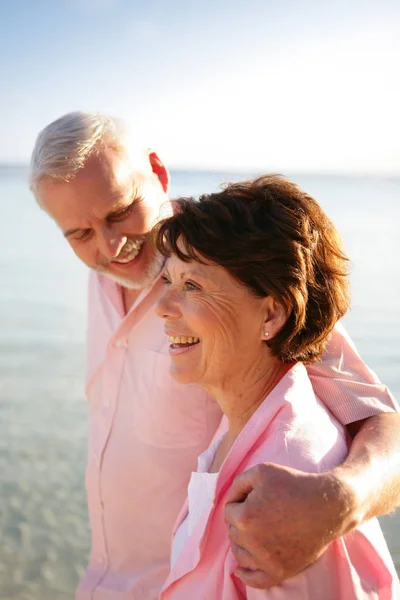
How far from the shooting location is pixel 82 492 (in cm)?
552

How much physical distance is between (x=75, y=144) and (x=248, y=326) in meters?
1.13

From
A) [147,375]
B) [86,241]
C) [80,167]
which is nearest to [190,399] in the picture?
[147,375]

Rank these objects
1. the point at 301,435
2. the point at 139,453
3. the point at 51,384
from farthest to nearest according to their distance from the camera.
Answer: the point at 51,384 → the point at 139,453 → the point at 301,435

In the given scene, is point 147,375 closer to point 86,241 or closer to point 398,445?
point 86,241

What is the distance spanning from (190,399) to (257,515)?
1.09 metres

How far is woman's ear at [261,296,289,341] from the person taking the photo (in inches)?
71.1

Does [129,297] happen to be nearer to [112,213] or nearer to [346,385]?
[112,213]

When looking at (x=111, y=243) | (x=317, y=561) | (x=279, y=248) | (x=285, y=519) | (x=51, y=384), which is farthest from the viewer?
(x=51, y=384)

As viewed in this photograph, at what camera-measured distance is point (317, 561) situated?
143 centimetres

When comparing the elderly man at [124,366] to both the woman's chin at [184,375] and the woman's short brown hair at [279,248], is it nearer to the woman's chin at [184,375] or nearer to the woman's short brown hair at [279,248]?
the woman's short brown hair at [279,248]

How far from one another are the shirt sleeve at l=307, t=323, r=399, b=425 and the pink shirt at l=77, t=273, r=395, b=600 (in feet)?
1.80

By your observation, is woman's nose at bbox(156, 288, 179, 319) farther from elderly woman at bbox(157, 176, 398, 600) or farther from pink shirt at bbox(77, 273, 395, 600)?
pink shirt at bbox(77, 273, 395, 600)

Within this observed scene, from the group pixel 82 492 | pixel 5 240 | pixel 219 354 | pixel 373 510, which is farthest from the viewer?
pixel 5 240

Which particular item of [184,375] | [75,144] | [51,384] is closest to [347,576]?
[184,375]
